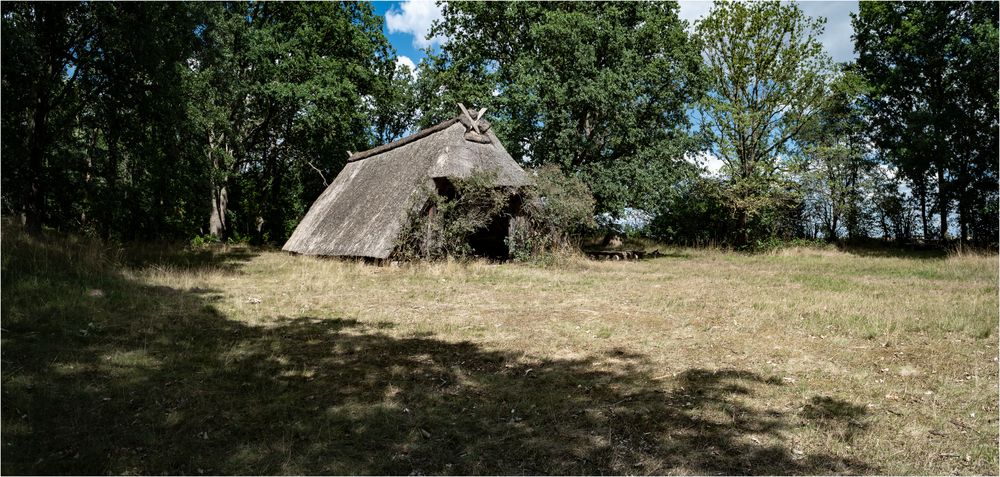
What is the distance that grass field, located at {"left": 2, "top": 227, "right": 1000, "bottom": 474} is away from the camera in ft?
13.2

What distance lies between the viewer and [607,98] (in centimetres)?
2117

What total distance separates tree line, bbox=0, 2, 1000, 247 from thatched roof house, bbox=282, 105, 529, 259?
3502 millimetres

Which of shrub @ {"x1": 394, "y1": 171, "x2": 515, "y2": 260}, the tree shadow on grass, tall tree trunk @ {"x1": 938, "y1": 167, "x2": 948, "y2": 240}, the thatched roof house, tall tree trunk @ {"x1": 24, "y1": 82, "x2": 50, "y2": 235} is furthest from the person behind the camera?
tall tree trunk @ {"x1": 938, "y1": 167, "x2": 948, "y2": 240}

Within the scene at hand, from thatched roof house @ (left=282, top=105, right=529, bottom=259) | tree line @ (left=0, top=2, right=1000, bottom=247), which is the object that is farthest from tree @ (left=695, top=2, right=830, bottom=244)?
thatched roof house @ (left=282, top=105, right=529, bottom=259)

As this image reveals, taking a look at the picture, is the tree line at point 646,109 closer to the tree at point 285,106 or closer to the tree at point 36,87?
the tree at point 285,106

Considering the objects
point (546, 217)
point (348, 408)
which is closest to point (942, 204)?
point (546, 217)

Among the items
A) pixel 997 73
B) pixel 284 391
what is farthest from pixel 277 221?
pixel 997 73

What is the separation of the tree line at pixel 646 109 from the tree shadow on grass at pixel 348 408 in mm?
10618

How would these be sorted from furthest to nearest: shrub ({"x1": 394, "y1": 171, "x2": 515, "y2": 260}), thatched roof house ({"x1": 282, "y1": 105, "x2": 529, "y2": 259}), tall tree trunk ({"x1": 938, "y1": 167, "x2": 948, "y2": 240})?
tall tree trunk ({"x1": 938, "y1": 167, "x2": 948, "y2": 240})
thatched roof house ({"x1": 282, "y1": 105, "x2": 529, "y2": 259})
shrub ({"x1": 394, "y1": 171, "x2": 515, "y2": 260})

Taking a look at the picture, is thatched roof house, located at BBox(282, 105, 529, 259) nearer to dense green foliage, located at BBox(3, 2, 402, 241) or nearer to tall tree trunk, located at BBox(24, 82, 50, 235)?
dense green foliage, located at BBox(3, 2, 402, 241)

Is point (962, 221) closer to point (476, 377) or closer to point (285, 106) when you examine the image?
point (476, 377)

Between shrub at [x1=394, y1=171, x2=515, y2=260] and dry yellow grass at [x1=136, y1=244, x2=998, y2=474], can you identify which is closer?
dry yellow grass at [x1=136, y1=244, x2=998, y2=474]

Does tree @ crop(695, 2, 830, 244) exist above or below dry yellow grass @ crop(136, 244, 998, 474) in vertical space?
above

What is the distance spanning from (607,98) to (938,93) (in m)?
14.2
